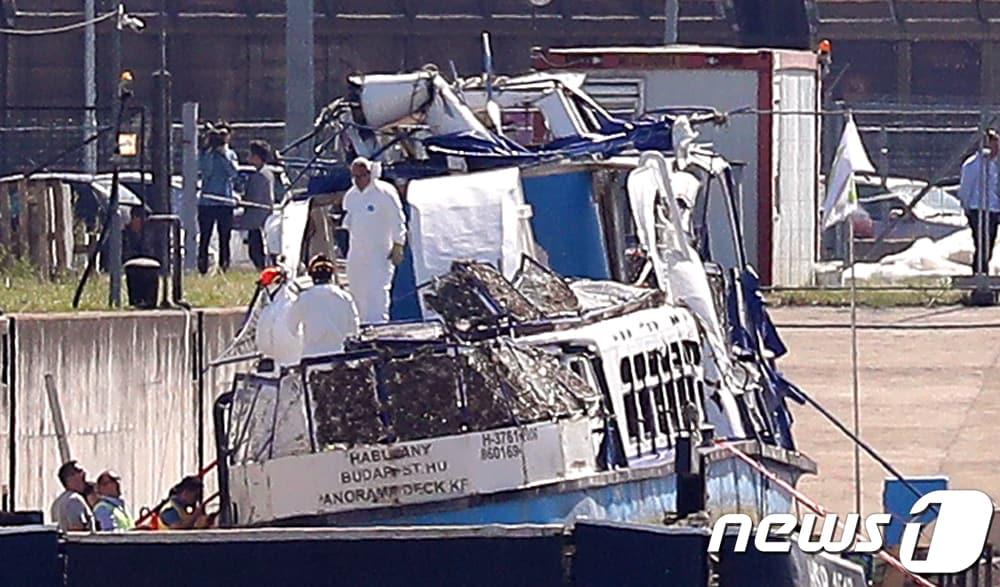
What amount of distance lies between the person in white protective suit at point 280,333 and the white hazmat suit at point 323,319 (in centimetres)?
4

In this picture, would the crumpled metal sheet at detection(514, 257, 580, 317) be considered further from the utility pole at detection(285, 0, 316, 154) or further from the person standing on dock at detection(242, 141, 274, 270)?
the utility pole at detection(285, 0, 316, 154)

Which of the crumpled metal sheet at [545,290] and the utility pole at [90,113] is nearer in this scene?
the crumpled metal sheet at [545,290]

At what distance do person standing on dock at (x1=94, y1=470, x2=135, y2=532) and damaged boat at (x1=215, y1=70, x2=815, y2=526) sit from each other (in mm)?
875

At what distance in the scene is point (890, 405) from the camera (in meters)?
22.0

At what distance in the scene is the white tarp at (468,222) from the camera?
16.5 meters

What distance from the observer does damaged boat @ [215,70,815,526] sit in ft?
47.6

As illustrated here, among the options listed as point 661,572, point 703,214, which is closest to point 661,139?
point 703,214

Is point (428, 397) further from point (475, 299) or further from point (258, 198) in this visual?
point (258, 198)

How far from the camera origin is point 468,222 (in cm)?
1664

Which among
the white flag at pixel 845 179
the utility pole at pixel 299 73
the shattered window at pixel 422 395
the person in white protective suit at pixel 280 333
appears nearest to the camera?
the shattered window at pixel 422 395

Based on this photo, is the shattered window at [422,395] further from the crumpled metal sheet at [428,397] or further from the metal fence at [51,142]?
the metal fence at [51,142]

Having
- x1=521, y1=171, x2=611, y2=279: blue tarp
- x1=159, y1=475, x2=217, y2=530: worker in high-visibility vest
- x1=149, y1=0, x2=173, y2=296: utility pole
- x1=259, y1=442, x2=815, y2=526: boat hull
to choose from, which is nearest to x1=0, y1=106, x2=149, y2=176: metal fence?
x1=149, y1=0, x2=173, y2=296: utility pole

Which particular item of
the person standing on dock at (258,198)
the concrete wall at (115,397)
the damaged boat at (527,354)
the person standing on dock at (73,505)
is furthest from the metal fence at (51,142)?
the person standing on dock at (73,505)

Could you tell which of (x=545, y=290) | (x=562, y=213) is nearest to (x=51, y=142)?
(x=562, y=213)
